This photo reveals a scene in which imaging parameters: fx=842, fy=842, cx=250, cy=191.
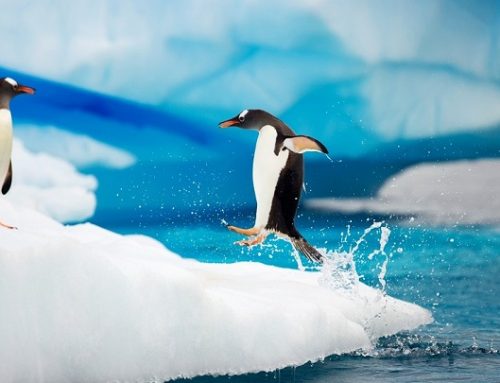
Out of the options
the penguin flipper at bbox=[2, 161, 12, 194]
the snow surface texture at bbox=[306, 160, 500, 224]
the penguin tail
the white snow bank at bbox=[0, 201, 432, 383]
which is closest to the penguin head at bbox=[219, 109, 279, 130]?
the penguin tail

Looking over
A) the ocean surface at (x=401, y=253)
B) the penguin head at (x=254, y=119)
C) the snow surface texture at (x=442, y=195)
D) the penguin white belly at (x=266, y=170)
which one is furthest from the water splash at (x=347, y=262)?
the penguin head at (x=254, y=119)

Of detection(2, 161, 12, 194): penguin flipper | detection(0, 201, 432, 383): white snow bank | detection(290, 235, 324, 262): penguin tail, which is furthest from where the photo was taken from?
detection(2, 161, 12, 194): penguin flipper

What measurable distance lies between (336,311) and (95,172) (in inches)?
100

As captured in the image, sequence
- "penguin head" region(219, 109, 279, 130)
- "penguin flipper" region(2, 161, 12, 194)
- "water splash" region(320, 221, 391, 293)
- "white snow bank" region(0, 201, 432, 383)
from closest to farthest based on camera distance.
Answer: "white snow bank" region(0, 201, 432, 383)
"penguin head" region(219, 109, 279, 130)
"water splash" region(320, 221, 391, 293)
"penguin flipper" region(2, 161, 12, 194)

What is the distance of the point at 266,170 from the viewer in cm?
543

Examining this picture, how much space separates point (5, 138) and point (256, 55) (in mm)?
2151

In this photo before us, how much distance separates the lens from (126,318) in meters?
4.43

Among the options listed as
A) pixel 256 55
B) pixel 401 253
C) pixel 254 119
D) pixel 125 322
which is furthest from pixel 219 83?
pixel 125 322

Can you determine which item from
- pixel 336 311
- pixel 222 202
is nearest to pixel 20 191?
pixel 222 202

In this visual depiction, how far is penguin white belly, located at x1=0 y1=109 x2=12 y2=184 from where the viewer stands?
5844mm

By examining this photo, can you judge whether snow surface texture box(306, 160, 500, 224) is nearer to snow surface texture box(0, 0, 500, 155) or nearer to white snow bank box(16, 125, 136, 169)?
snow surface texture box(0, 0, 500, 155)

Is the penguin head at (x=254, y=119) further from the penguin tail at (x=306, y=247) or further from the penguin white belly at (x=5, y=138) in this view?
the penguin white belly at (x=5, y=138)

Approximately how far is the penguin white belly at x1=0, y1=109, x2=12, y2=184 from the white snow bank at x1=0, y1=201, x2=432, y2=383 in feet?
4.84

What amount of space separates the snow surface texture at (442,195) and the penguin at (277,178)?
4.66ft
